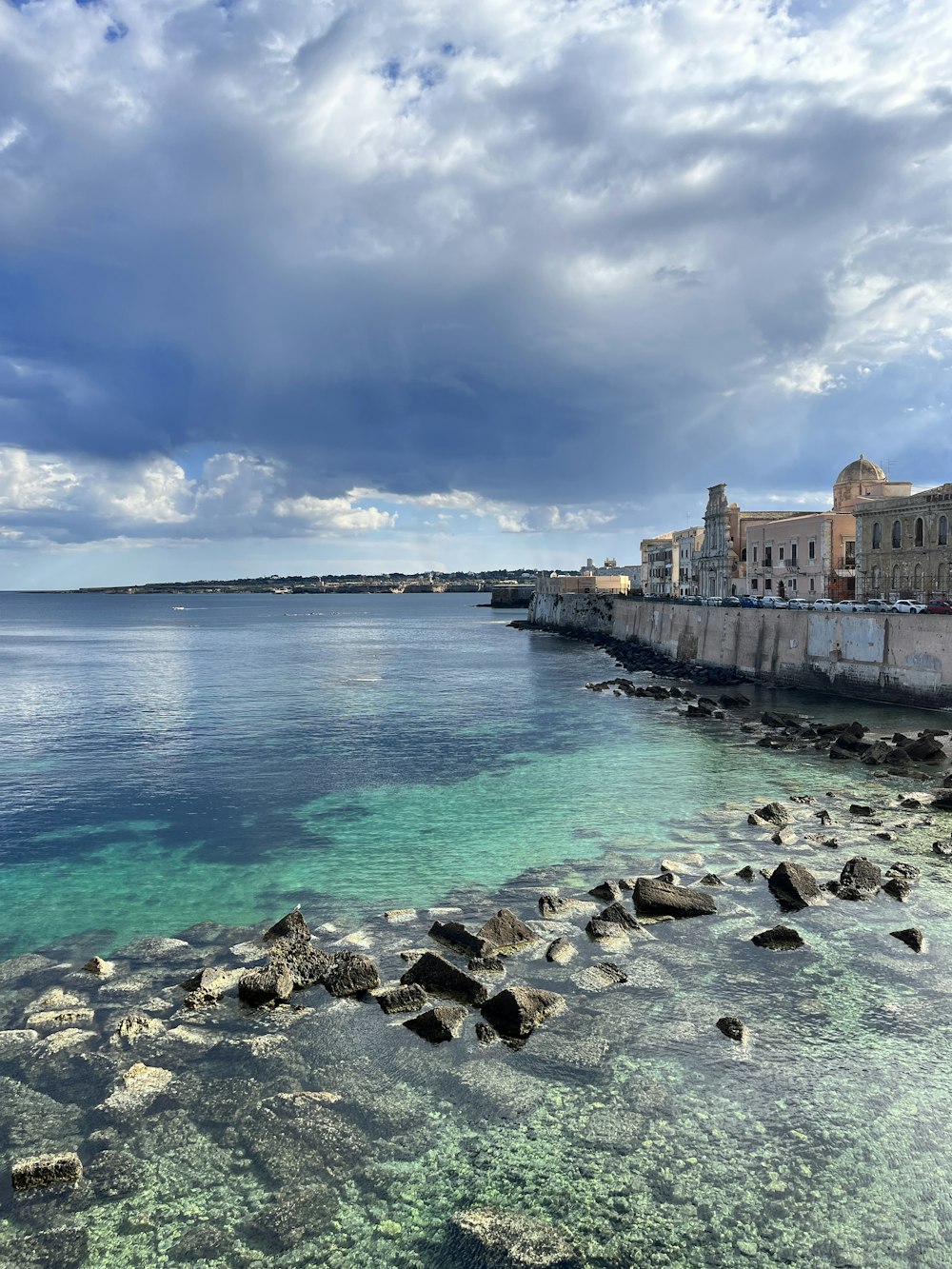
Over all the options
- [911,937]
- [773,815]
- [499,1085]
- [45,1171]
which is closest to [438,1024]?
[499,1085]

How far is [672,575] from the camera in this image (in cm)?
11712

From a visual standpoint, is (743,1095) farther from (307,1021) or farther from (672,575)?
(672,575)

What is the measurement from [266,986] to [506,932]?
4553mm

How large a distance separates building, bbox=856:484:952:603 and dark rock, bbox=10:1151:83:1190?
55.8 meters

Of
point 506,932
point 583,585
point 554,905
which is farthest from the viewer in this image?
point 583,585

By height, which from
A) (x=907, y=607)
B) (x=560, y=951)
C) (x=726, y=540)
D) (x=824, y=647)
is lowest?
(x=560, y=951)

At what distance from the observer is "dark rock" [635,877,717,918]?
669 inches

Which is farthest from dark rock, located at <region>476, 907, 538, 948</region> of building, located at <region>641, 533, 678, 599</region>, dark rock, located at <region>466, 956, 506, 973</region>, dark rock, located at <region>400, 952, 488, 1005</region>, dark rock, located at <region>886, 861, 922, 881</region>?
building, located at <region>641, 533, 678, 599</region>

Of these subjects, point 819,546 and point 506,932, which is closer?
point 506,932

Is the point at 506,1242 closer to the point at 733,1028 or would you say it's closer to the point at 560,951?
the point at 733,1028

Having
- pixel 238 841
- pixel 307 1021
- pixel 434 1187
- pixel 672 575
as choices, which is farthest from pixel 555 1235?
pixel 672 575

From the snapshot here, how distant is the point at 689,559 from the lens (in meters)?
106

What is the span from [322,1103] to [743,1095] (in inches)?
221

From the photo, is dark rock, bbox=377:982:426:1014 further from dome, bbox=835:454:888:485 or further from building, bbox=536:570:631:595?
building, bbox=536:570:631:595
